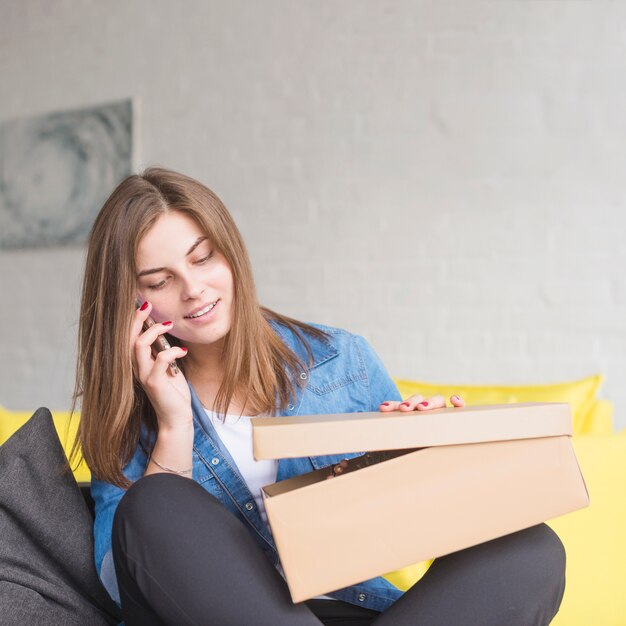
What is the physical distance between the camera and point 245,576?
99 cm

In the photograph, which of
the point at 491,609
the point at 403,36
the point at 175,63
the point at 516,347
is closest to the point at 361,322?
the point at 516,347

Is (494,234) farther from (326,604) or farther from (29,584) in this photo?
(29,584)

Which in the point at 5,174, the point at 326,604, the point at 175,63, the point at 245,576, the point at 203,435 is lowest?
the point at 326,604

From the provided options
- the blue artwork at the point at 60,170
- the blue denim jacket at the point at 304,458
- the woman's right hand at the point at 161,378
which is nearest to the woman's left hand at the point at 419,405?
the blue denim jacket at the point at 304,458

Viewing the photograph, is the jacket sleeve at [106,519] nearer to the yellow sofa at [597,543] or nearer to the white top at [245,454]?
the white top at [245,454]

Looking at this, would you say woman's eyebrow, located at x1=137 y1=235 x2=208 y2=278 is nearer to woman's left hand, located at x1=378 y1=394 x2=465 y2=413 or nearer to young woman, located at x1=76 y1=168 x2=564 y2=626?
young woman, located at x1=76 y1=168 x2=564 y2=626

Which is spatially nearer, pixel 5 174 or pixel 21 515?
pixel 21 515

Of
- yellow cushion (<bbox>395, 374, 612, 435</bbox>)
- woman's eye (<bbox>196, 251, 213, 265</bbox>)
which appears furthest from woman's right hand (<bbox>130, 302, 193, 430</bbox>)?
yellow cushion (<bbox>395, 374, 612, 435</bbox>)

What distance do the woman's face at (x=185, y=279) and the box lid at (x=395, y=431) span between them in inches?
15.1

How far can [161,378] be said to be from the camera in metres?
1.30

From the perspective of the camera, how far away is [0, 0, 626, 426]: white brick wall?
7.85 ft

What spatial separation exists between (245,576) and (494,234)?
1.75 m

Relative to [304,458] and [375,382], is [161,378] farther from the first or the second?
[375,382]

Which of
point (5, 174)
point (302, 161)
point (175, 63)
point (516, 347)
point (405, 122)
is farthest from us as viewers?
point (5, 174)
